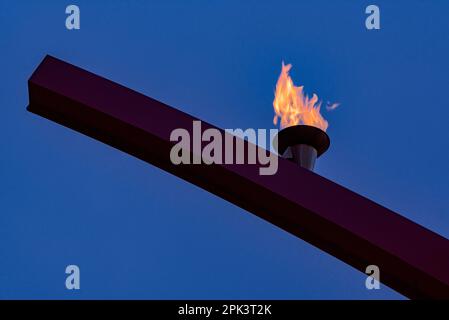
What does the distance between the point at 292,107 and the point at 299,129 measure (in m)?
0.40

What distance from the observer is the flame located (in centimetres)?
552

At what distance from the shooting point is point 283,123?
5.50 metres

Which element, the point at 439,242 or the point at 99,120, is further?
the point at 99,120

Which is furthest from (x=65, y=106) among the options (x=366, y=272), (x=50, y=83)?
(x=366, y=272)

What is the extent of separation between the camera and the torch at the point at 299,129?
5.25 metres

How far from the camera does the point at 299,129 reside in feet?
17.4

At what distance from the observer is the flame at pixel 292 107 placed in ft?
18.1

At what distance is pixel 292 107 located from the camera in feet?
18.6

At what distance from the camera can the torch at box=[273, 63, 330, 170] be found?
5.25 m

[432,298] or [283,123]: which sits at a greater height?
[283,123]
